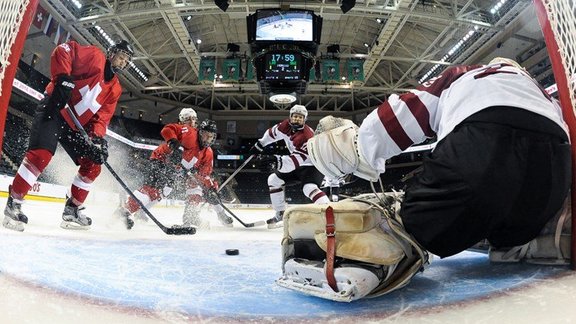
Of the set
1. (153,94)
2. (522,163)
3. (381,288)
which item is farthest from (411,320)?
(153,94)

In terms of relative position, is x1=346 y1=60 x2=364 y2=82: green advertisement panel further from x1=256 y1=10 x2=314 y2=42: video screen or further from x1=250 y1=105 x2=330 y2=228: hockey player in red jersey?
x1=250 y1=105 x2=330 y2=228: hockey player in red jersey

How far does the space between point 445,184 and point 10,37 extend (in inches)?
51.5

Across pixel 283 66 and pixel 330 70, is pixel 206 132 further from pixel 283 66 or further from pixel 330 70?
pixel 330 70

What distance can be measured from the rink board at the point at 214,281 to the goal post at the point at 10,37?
49 centimetres

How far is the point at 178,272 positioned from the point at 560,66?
146 centimetres

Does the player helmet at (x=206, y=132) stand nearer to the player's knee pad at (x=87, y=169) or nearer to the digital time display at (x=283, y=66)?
the player's knee pad at (x=87, y=169)

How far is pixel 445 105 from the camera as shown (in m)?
0.96

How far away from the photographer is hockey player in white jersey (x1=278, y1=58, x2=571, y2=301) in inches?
33.9

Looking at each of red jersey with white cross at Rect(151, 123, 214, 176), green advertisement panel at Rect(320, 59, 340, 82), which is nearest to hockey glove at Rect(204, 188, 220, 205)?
red jersey with white cross at Rect(151, 123, 214, 176)

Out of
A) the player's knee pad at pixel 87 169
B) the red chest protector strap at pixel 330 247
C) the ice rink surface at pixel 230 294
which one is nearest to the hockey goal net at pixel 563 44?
the ice rink surface at pixel 230 294

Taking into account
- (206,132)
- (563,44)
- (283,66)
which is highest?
(283,66)

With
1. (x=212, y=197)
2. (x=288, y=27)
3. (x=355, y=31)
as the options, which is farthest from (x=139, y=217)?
(x=355, y=31)

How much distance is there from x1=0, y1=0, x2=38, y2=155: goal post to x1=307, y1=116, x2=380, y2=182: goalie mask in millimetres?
907

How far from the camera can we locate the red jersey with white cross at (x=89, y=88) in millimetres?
2450
